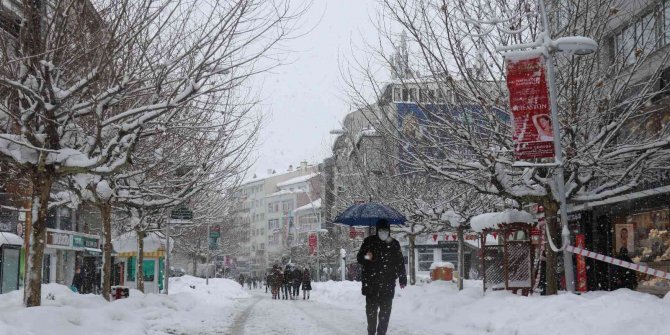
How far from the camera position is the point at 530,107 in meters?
12.6

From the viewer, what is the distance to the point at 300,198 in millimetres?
126625

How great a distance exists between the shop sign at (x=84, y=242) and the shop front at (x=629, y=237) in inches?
1012

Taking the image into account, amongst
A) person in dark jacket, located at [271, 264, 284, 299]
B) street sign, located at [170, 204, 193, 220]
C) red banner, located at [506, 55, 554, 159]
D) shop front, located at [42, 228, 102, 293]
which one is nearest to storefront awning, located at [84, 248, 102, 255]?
shop front, located at [42, 228, 102, 293]

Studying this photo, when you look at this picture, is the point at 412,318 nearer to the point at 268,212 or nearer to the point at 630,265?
the point at 630,265

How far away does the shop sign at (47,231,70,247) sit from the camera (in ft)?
114

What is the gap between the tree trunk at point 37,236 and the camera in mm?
11828

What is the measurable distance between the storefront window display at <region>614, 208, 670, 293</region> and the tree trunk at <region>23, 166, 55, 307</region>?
14.5 m

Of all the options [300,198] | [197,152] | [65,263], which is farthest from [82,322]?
[300,198]

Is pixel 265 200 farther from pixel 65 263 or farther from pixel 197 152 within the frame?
pixel 197 152

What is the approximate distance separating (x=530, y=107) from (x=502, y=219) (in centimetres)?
576

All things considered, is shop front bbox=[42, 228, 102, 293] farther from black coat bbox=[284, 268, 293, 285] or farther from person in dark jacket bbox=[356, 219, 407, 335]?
person in dark jacket bbox=[356, 219, 407, 335]

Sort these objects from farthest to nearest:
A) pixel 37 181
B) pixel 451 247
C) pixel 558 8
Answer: pixel 451 247
pixel 558 8
pixel 37 181

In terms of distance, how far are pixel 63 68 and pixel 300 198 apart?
4531 inches

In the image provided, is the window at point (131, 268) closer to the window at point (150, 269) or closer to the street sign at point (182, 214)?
the window at point (150, 269)
